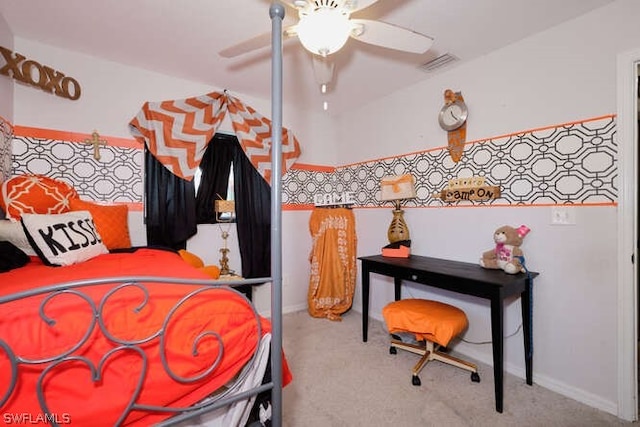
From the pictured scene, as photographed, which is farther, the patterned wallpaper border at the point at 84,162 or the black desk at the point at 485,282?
the patterned wallpaper border at the point at 84,162

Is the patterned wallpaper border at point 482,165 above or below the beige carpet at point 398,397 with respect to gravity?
above

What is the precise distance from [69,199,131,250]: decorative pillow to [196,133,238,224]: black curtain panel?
684 millimetres

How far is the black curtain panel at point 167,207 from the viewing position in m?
2.46

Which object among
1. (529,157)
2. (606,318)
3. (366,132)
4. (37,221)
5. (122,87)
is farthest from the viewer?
(366,132)

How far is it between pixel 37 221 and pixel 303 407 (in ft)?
5.81

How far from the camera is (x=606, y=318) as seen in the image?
1.68m

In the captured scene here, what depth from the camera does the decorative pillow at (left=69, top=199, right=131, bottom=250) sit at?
2.00m

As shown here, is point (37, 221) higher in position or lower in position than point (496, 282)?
higher

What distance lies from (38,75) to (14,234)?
1.32m

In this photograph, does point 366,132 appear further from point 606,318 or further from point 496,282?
point 606,318

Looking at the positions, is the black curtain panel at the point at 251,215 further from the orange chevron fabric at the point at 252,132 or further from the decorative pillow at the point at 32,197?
the decorative pillow at the point at 32,197

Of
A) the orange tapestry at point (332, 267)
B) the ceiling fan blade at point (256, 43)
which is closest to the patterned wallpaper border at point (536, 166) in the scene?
the orange tapestry at point (332, 267)

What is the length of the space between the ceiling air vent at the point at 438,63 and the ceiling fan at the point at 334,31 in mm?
811

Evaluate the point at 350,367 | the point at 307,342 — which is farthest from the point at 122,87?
the point at 350,367
